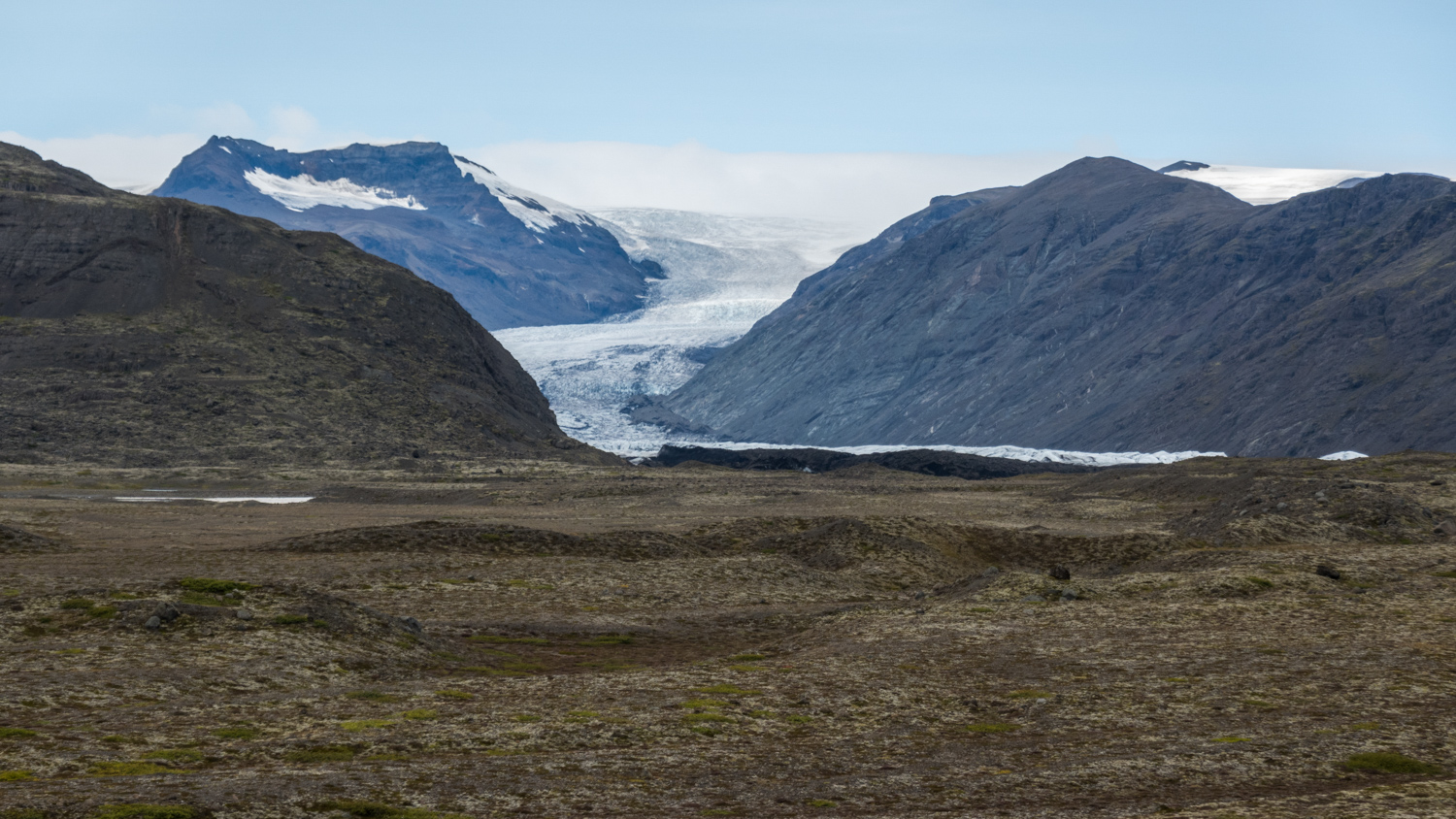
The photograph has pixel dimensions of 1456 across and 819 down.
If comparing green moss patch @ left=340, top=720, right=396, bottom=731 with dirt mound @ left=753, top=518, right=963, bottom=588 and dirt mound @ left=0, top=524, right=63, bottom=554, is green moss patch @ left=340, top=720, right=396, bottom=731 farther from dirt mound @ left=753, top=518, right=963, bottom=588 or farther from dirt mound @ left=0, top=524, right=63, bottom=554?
dirt mound @ left=0, top=524, right=63, bottom=554

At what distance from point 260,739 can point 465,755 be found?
3.05m

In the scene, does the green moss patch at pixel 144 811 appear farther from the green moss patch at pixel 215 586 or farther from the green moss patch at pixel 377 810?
the green moss patch at pixel 215 586

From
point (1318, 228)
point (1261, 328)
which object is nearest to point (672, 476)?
point (1261, 328)

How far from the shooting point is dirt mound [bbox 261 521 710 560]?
141 feet

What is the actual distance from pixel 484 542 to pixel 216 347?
70598 mm

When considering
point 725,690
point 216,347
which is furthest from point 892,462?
point 725,690

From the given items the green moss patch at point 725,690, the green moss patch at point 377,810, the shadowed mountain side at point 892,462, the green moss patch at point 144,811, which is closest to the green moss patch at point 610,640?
the green moss patch at point 725,690

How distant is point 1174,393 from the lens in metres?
158

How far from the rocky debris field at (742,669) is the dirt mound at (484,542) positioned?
195 millimetres

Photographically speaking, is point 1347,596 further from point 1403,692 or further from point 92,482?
point 92,482

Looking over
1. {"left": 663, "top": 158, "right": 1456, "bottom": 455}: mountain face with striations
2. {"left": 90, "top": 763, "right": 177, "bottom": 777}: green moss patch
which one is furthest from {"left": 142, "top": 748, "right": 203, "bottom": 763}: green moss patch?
{"left": 663, "top": 158, "right": 1456, "bottom": 455}: mountain face with striations

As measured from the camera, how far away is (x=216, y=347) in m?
105

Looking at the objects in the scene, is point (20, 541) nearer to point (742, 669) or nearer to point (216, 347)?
point (742, 669)

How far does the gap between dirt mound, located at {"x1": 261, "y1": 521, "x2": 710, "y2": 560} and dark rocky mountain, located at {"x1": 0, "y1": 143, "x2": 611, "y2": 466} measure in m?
50.6
